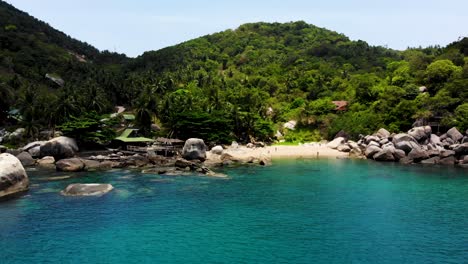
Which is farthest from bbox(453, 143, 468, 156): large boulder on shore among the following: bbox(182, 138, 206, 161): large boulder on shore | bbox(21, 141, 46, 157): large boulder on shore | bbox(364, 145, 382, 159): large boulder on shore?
bbox(21, 141, 46, 157): large boulder on shore

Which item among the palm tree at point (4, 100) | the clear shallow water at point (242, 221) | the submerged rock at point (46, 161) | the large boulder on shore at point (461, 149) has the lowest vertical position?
the clear shallow water at point (242, 221)

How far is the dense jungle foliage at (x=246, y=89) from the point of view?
79.2 metres

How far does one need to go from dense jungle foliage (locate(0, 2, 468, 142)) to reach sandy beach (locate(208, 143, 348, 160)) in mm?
6791

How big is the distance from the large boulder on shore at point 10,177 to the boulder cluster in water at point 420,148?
5293 cm

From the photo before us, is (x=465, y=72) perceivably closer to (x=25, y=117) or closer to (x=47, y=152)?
(x=47, y=152)

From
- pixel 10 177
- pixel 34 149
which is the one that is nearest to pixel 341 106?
pixel 34 149

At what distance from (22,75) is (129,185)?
10297 centimetres

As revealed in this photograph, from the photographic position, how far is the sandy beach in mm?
72688

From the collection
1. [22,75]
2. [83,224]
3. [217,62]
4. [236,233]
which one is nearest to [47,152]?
[83,224]

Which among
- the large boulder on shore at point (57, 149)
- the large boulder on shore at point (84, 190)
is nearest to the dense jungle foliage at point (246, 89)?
the large boulder on shore at point (57, 149)

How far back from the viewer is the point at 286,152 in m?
77.5

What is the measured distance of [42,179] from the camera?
1863 inches

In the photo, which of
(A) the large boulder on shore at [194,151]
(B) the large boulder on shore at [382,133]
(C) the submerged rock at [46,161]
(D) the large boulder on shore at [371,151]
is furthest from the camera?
(B) the large boulder on shore at [382,133]

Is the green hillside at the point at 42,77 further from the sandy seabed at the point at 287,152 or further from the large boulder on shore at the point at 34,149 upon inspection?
the sandy seabed at the point at 287,152
